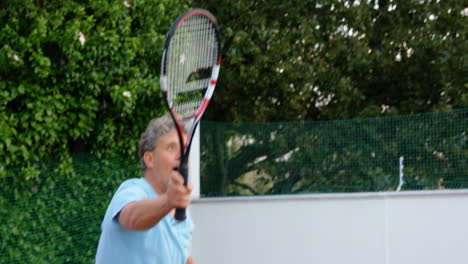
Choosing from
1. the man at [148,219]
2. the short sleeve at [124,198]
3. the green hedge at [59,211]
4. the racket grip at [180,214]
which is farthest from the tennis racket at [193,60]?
the green hedge at [59,211]

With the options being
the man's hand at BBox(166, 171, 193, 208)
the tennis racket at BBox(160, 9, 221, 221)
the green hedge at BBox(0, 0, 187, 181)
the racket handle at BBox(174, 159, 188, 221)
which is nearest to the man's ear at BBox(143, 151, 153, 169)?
the tennis racket at BBox(160, 9, 221, 221)

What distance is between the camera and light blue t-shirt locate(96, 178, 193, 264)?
2.59 m

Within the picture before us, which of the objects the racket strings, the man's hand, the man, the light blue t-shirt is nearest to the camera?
the man's hand

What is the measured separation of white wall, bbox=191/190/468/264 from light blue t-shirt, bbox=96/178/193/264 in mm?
4633

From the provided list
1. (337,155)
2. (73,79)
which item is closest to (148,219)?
(73,79)

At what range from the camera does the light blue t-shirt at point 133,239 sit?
2588 millimetres

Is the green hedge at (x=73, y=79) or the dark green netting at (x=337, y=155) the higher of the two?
the green hedge at (x=73, y=79)

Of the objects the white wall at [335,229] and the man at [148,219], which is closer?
the man at [148,219]

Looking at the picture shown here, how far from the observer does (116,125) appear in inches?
270

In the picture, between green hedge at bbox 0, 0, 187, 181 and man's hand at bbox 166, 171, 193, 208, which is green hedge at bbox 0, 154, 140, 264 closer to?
green hedge at bbox 0, 0, 187, 181

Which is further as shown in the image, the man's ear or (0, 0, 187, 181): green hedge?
(0, 0, 187, 181): green hedge

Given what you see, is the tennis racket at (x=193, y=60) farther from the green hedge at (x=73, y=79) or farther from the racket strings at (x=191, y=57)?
the green hedge at (x=73, y=79)

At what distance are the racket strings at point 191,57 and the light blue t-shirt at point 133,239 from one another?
44 cm

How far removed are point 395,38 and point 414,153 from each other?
366 centimetres
